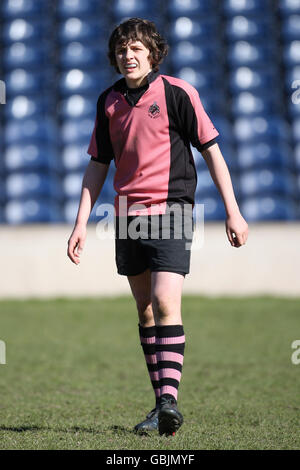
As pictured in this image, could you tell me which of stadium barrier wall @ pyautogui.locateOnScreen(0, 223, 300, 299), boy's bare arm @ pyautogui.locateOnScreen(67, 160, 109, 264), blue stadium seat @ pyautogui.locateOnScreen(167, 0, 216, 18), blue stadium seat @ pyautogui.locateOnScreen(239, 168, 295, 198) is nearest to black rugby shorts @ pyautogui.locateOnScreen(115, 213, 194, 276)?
boy's bare arm @ pyautogui.locateOnScreen(67, 160, 109, 264)

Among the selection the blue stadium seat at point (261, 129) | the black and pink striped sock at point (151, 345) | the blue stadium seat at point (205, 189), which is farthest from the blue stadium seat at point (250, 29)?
the black and pink striped sock at point (151, 345)

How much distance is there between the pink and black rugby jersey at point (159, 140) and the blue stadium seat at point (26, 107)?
7.90 meters

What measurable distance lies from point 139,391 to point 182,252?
134cm

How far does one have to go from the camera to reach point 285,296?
25.5 ft

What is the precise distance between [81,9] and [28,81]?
1.51 meters

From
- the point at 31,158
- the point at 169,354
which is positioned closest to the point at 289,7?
the point at 31,158

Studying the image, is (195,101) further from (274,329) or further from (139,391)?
(274,329)

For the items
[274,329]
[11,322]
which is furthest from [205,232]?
[11,322]

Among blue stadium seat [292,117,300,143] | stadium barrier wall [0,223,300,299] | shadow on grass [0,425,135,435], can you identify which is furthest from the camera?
blue stadium seat [292,117,300,143]

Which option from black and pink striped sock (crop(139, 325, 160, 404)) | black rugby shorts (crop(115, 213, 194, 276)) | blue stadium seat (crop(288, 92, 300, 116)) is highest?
blue stadium seat (crop(288, 92, 300, 116))

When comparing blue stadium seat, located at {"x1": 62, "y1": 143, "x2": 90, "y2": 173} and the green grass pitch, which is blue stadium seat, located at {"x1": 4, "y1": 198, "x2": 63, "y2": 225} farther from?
the green grass pitch

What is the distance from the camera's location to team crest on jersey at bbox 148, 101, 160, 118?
228 cm

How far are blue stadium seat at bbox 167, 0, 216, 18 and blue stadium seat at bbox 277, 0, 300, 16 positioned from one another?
1051 mm

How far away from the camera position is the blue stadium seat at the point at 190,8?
1056cm
